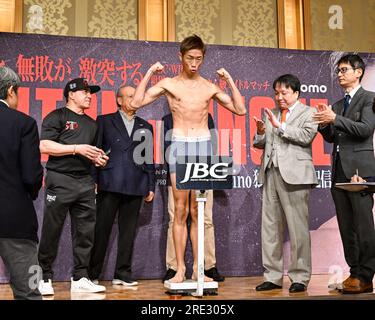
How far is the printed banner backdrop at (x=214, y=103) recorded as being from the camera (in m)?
5.19

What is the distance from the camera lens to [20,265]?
2766 mm

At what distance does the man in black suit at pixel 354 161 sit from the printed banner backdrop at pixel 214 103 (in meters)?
1.24

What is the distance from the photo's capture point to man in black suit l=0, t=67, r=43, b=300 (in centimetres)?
278

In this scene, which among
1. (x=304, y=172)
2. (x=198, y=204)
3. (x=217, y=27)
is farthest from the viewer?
(x=217, y=27)

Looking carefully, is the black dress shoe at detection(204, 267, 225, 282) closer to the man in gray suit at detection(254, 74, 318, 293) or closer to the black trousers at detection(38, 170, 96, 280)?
the man in gray suit at detection(254, 74, 318, 293)

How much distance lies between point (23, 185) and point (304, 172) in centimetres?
231

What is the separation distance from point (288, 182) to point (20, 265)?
2271 millimetres

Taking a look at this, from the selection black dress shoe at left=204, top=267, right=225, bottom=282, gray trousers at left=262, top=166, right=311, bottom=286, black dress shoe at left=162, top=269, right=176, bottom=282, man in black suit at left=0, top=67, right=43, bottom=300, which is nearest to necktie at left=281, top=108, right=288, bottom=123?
gray trousers at left=262, top=166, right=311, bottom=286

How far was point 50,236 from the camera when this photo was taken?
442 cm

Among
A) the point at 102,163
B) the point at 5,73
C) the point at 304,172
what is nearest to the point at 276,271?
the point at 304,172

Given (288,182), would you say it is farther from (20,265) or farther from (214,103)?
(20,265)

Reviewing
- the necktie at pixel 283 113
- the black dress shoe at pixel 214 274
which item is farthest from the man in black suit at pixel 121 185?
the necktie at pixel 283 113

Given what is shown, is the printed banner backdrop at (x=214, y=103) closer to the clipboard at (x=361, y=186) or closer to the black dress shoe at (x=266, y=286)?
the black dress shoe at (x=266, y=286)

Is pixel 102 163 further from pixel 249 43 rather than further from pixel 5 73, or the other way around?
pixel 249 43
